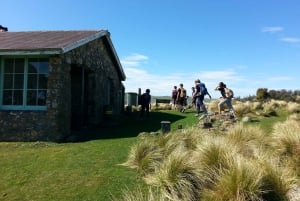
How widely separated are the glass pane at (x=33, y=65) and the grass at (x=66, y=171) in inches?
112

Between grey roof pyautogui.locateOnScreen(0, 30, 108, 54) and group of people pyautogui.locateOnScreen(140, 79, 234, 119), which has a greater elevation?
grey roof pyautogui.locateOnScreen(0, 30, 108, 54)

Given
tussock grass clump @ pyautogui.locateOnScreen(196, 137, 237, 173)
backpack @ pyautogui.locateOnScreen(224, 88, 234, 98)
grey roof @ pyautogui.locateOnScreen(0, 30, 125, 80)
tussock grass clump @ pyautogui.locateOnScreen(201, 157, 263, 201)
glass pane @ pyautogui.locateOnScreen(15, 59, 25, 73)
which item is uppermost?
grey roof @ pyautogui.locateOnScreen(0, 30, 125, 80)

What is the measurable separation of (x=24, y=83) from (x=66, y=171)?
638cm

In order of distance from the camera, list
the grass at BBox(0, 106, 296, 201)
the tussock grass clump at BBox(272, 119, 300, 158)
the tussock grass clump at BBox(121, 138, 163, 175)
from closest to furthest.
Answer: the grass at BBox(0, 106, 296, 201) → the tussock grass clump at BBox(121, 138, 163, 175) → the tussock grass clump at BBox(272, 119, 300, 158)

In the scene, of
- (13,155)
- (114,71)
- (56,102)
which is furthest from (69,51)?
(114,71)

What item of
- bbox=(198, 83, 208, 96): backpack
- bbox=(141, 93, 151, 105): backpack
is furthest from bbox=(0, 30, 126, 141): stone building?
bbox=(141, 93, 151, 105): backpack

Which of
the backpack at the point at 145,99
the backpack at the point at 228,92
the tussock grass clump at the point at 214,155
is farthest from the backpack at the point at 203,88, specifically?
the tussock grass clump at the point at 214,155

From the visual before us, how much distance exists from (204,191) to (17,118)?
903 centimetres

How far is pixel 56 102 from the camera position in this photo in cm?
1369

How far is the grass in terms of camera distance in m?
7.60

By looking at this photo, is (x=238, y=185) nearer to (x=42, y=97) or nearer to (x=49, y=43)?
(x=42, y=97)

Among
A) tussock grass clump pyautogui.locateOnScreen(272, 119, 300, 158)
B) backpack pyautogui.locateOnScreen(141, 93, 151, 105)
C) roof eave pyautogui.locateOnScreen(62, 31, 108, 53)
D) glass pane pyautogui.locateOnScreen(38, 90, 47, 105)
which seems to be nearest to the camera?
tussock grass clump pyautogui.locateOnScreen(272, 119, 300, 158)

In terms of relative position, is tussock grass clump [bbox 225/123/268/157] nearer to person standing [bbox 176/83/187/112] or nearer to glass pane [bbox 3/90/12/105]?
glass pane [bbox 3/90/12/105]

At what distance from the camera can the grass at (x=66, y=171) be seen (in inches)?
299
